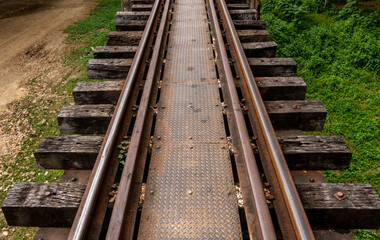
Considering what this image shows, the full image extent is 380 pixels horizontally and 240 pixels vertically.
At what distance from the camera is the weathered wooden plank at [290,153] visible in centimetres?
292

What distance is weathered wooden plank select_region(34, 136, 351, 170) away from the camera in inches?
115

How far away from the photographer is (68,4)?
48.0 ft

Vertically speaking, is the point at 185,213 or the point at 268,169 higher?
the point at 268,169

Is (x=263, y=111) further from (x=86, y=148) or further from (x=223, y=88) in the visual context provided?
(x=86, y=148)

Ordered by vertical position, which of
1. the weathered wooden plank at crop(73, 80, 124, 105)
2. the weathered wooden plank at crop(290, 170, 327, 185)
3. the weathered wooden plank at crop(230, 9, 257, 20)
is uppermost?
the weathered wooden plank at crop(230, 9, 257, 20)

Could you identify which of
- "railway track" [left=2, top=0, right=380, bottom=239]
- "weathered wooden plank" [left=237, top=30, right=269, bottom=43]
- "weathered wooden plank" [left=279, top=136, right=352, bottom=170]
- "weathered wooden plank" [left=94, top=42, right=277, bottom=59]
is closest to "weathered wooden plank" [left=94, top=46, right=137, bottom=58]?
"weathered wooden plank" [left=94, top=42, right=277, bottom=59]

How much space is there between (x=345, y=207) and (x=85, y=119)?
279 cm

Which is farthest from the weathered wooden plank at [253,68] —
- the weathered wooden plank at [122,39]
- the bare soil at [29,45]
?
the bare soil at [29,45]

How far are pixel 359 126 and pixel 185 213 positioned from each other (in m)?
4.58

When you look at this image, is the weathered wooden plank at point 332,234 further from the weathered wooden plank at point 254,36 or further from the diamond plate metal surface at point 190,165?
the weathered wooden plank at point 254,36

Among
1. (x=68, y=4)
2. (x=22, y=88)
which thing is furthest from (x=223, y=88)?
(x=68, y=4)

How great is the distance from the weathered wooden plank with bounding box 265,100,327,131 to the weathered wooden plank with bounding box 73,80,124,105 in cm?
199

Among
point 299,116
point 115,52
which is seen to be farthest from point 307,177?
point 115,52

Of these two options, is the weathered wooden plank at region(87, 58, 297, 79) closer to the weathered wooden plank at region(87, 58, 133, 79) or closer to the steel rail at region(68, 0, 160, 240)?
the weathered wooden plank at region(87, 58, 133, 79)
